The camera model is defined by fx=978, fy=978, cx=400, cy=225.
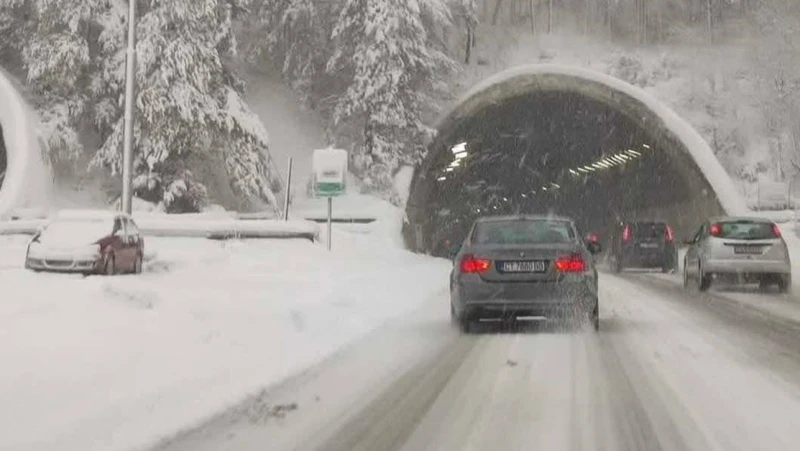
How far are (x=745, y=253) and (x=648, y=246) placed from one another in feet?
34.9

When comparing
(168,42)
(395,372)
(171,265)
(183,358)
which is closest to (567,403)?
(395,372)

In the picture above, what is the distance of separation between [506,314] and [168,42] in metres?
25.2

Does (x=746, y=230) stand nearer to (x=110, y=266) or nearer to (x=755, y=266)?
(x=755, y=266)

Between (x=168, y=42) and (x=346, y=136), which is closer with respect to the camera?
(x=168, y=42)

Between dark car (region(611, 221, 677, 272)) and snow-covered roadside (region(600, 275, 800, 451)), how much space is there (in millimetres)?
14886

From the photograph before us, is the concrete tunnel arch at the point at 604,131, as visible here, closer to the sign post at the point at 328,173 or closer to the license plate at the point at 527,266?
the sign post at the point at 328,173

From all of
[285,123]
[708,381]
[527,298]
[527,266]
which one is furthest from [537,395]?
[285,123]

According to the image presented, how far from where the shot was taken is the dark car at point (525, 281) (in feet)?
41.7

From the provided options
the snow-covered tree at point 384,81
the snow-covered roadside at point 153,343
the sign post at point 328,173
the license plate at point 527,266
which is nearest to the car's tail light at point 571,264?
the license plate at point 527,266

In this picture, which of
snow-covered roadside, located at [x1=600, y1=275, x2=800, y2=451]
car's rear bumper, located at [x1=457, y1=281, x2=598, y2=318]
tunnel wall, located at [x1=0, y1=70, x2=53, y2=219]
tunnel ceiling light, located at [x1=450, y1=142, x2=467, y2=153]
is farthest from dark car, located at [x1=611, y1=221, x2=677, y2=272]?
tunnel wall, located at [x1=0, y1=70, x2=53, y2=219]

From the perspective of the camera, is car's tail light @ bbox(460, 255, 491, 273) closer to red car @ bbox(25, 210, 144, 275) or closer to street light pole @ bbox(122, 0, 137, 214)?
red car @ bbox(25, 210, 144, 275)

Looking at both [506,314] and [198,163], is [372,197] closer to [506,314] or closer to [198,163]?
[198,163]

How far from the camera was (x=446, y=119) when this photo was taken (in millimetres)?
42969

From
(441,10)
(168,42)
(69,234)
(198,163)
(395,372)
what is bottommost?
(395,372)
